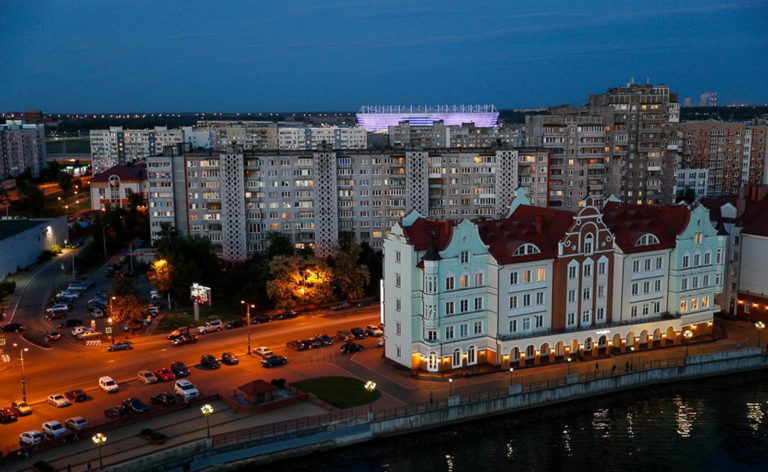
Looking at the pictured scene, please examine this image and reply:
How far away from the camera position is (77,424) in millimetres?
43750

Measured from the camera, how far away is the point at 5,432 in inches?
1756

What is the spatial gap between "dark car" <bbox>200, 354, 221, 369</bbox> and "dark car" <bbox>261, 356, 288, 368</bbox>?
3352mm

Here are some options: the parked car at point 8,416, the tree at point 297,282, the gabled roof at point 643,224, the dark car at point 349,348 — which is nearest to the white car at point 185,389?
the parked car at point 8,416

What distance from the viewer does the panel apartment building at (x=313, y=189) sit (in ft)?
291

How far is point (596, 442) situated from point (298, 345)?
24.5 metres

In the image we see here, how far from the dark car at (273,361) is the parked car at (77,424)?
14.5 m

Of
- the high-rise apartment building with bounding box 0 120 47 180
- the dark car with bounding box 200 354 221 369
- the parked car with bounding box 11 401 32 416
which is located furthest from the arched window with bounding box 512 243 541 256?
the high-rise apartment building with bounding box 0 120 47 180

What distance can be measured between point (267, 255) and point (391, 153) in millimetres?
19518

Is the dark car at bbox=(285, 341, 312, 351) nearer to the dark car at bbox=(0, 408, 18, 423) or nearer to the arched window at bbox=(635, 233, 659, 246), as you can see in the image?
the dark car at bbox=(0, 408, 18, 423)

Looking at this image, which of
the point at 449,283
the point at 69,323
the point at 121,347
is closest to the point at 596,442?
the point at 449,283

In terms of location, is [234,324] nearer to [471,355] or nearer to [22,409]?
[22,409]

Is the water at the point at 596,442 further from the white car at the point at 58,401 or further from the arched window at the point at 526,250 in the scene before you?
the white car at the point at 58,401

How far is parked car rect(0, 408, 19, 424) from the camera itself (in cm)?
4600

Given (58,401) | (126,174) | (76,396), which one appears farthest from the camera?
(126,174)
